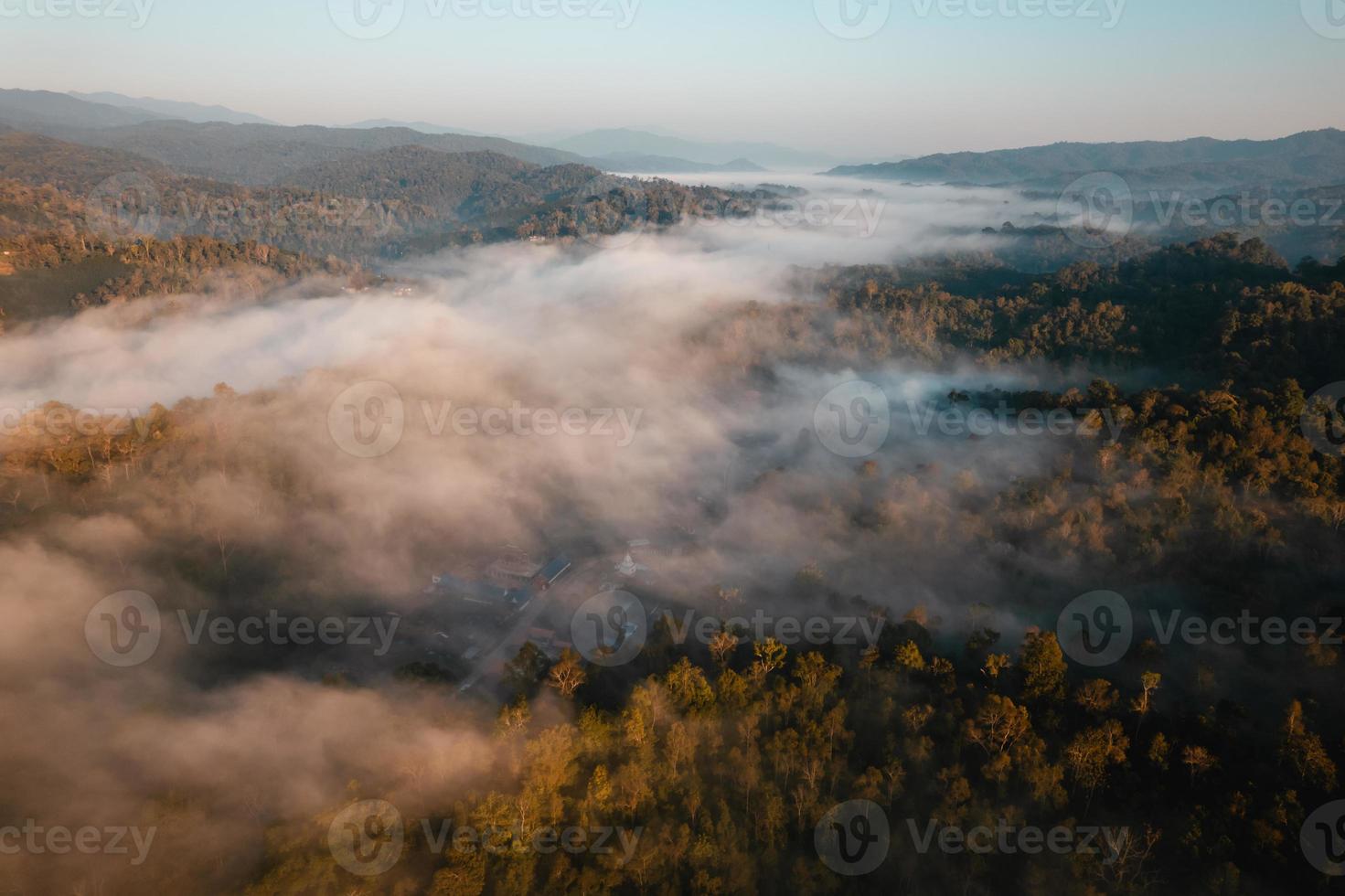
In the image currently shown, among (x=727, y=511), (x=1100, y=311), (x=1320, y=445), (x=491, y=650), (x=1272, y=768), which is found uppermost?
(x=1100, y=311)

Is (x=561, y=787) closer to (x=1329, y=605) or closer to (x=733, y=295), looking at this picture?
(x=1329, y=605)

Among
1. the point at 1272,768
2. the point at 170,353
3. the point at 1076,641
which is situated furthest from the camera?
the point at 170,353

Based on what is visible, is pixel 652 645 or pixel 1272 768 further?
pixel 652 645

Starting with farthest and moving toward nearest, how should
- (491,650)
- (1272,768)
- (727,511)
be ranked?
(727,511)
(491,650)
(1272,768)

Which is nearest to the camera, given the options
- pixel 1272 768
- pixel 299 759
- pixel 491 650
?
pixel 1272 768

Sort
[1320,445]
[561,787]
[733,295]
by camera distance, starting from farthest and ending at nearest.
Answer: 1. [733,295]
2. [1320,445]
3. [561,787]

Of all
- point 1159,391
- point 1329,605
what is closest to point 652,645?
point 1329,605

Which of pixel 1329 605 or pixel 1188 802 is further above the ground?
pixel 1329 605

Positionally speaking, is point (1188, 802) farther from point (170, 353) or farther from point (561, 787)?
point (170, 353)

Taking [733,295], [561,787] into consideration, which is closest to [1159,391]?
[561,787]
